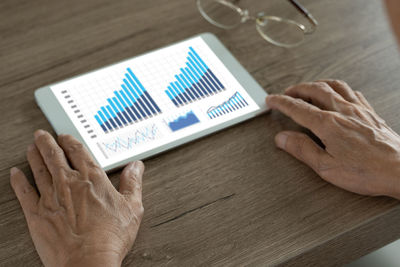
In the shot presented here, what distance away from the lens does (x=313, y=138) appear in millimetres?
1144

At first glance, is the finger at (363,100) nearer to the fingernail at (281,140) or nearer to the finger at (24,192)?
the fingernail at (281,140)

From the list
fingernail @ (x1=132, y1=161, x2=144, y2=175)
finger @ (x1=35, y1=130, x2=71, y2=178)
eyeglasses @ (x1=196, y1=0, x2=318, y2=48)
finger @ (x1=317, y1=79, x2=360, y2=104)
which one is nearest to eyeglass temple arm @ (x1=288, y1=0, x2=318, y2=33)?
eyeglasses @ (x1=196, y1=0, x2=318, y2=48)

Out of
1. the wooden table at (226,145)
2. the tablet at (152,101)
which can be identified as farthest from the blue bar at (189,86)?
the wooden table at (226,145)

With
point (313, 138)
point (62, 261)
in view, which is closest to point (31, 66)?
point (62, 261)

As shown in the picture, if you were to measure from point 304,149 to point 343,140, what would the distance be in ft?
0.24

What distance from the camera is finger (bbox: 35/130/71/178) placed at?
39.7 inches

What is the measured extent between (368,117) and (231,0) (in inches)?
20.2

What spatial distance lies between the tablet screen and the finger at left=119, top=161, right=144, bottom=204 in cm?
3

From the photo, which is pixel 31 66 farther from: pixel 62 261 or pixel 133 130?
pixel 62 261

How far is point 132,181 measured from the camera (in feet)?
3.37

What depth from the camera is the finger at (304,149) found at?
3.51ft

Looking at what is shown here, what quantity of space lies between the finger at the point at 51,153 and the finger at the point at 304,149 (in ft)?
1.35

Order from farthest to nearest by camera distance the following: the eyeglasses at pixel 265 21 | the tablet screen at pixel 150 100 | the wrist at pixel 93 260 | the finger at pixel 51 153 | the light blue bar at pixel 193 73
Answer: the eyeglasses at pixel 265 21
the light blue bar at pixel 193 73
the tablet screen at pixel 150 100
the finger at pixel 51 153
the wrist at pixel 93 260

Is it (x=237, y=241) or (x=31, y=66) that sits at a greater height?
(x=31, y=66)
